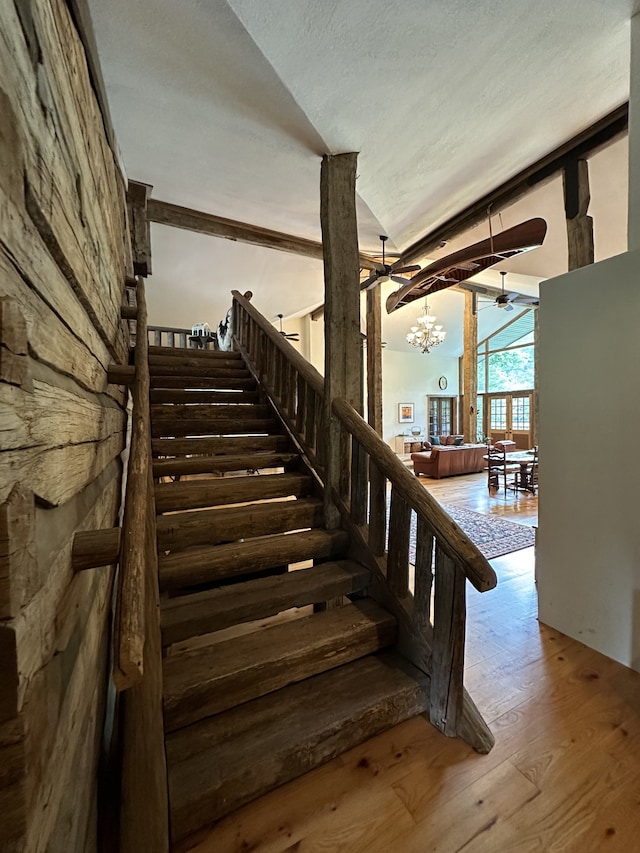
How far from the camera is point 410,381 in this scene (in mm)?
12766

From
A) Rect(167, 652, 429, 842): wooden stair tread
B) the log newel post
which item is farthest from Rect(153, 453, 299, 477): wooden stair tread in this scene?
the log newel post

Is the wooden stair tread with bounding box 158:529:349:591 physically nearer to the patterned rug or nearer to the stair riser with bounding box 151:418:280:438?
the stair riser with bounding box 151:418:280:438

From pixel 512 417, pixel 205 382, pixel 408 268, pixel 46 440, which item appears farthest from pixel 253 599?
pixel 512 417

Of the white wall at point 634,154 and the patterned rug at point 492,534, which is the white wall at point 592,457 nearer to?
the white wall at point 634,154

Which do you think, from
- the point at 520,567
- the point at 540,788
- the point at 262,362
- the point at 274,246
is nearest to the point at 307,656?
the point at 540,788

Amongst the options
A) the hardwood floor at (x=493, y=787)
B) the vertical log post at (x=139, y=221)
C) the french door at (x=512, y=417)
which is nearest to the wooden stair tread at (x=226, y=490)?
the hardwood floor at (x=493, y=787)

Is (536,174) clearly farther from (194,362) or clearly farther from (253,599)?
(253,599)

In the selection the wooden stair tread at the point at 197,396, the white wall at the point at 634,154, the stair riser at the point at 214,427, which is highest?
the white wall at the point at 634,154

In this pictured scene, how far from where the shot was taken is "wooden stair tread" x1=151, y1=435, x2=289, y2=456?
2672mm

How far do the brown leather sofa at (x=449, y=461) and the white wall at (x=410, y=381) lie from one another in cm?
357

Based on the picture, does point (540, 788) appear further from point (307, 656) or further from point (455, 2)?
point (455, 2)

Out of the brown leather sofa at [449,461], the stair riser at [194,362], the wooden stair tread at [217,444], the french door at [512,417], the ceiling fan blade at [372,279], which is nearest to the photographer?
the wooden stair tread at [217,444]

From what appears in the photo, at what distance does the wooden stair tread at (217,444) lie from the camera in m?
2.67

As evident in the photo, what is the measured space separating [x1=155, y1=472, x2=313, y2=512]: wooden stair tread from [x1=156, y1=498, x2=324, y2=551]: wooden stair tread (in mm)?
85
